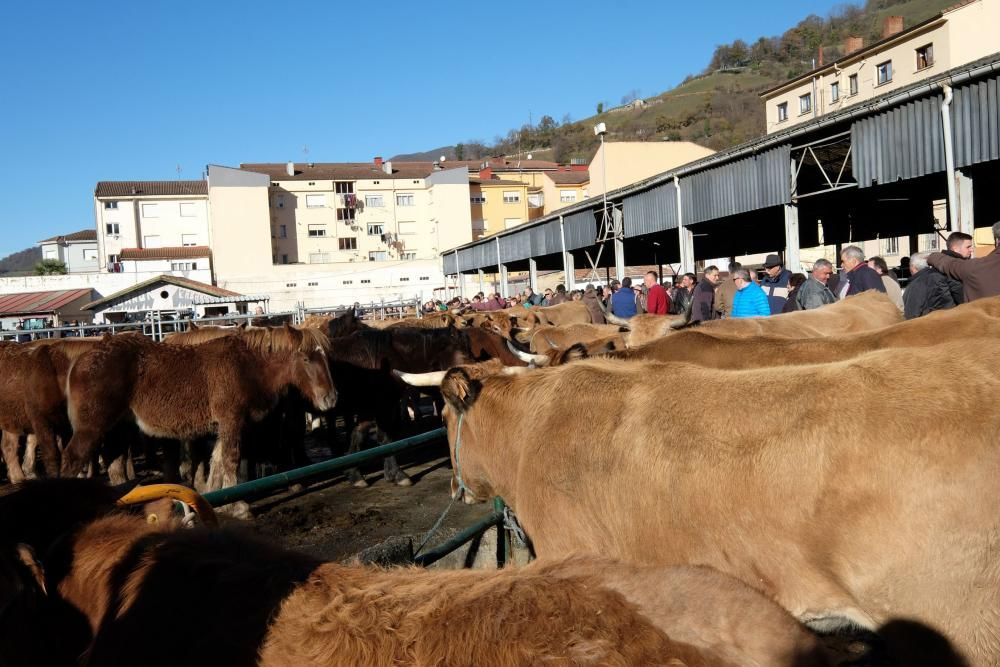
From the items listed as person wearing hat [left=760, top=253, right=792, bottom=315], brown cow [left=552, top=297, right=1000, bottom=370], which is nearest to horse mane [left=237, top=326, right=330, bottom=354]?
brown cow [left=552, top=297, right=1000, bottom=370]

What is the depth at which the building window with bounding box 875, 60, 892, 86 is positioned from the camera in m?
38.6

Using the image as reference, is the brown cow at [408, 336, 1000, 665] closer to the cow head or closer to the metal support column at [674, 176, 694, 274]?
the cow head

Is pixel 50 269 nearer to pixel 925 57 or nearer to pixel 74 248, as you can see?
pixel 74 248

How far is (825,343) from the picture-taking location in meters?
5.25

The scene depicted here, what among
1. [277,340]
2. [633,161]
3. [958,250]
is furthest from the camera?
→ [633,161]

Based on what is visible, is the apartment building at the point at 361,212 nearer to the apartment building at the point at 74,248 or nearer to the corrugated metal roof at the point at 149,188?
the corrugated metal roof at the point at 149,188

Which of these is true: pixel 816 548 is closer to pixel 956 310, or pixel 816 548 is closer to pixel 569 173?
pixel 956 310

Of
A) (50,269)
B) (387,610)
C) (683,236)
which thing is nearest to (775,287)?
(683,236)

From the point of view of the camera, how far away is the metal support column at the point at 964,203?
10.5 m

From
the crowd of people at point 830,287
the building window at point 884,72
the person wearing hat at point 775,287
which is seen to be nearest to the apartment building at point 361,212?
the building window at point 884,72

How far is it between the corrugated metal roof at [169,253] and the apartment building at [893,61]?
48.7 m

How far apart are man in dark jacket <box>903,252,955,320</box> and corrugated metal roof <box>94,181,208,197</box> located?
7118 centimetres

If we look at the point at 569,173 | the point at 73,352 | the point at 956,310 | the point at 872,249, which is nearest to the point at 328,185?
the point at 569,173

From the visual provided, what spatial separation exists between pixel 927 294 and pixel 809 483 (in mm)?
5949
